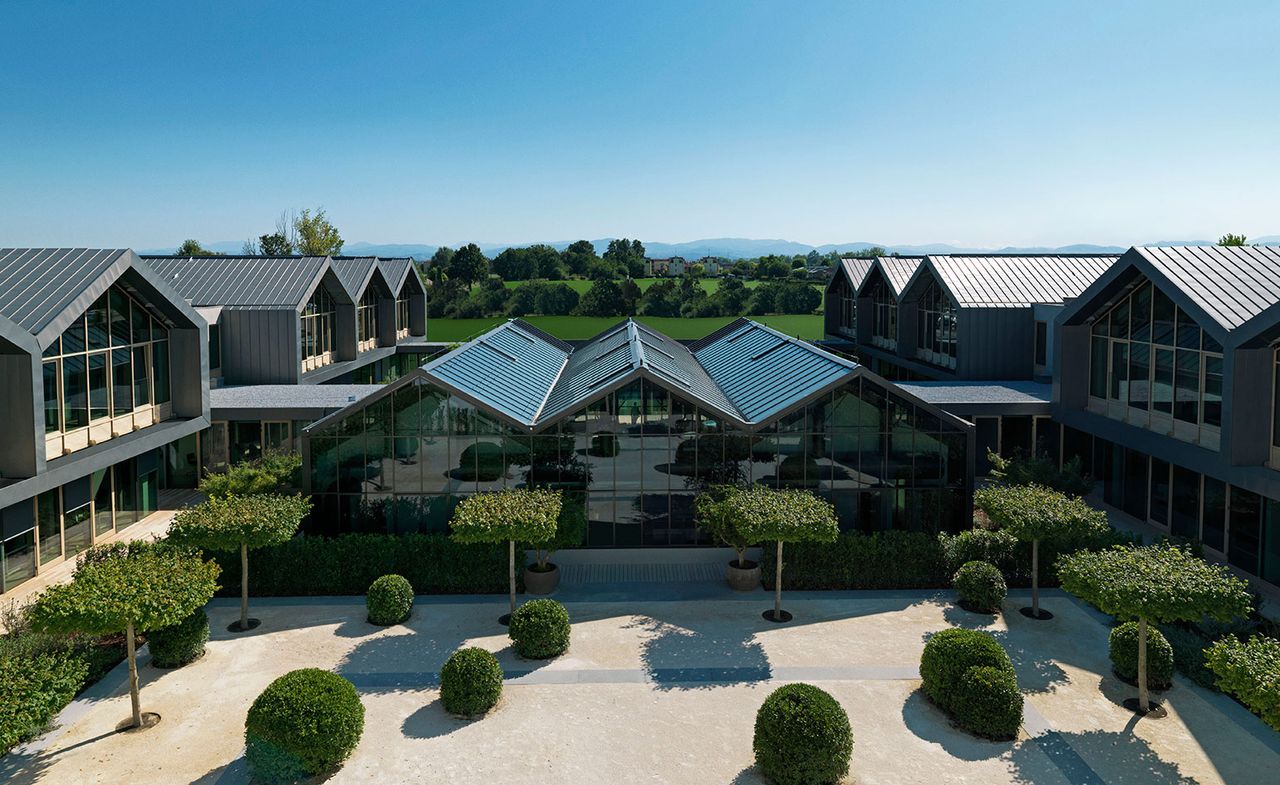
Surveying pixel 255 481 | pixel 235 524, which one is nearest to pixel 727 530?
pixel 235 524

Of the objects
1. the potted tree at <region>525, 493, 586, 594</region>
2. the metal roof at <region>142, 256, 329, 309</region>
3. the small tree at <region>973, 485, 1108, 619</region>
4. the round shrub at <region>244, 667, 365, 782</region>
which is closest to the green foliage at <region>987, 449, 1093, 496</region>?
the small tree at <region>973, 485, 1108, 619</region>

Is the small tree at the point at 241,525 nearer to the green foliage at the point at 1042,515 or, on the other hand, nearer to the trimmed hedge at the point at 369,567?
the trimmed hedge at the point at 369,567

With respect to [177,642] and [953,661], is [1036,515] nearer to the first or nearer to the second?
[953,661]

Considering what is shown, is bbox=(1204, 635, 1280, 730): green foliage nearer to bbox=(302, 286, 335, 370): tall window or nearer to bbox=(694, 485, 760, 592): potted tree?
bbox=(694, 485, 760, 592): potted tree

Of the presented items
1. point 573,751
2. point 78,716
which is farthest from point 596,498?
point 78,716

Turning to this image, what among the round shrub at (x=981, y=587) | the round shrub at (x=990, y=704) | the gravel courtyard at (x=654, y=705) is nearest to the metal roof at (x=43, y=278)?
the gravel courtyard at (x=654, y=705)

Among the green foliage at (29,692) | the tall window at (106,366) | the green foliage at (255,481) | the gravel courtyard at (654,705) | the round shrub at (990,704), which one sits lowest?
the gravel courtyard at (654,705)

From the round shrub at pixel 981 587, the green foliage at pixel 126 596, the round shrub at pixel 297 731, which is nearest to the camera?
the round shrub at pixel 297 731

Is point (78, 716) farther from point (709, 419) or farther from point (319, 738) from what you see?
point (709, 419)
